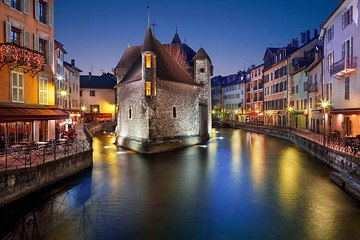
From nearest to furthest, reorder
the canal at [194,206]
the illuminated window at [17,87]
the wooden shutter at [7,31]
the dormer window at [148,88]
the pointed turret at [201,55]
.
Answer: the canal at [194,206] → the wooden shutter at [7,31] → the illuminated window at [17,87] → the dormer window at [148,88] → the pointed turret at [201,55]

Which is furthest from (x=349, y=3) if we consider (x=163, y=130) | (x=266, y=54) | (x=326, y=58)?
(x=266, y=54)

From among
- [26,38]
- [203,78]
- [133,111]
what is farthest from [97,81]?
[26,38]

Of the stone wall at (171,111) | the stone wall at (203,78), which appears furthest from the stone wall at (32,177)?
the stone wall at (203,78)

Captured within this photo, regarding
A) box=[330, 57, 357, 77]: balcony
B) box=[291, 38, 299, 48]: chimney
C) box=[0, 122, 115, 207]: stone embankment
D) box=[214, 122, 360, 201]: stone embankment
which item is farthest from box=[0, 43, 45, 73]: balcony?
box=[291, 38, 299, 48]: chimney

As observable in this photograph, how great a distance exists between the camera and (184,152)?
1260 inches

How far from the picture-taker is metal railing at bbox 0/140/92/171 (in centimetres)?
1476

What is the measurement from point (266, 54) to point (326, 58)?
1306 inches

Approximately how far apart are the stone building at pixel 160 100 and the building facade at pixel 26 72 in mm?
10182

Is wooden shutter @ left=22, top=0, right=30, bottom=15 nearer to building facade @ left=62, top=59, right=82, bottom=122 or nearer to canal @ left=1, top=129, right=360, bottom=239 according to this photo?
canal @ left=1, top=129, right=360, bottom=239

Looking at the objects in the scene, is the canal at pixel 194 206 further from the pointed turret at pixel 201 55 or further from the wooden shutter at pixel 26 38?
the pointed turret at pixel 201 55

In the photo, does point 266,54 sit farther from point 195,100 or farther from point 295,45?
point 195,100

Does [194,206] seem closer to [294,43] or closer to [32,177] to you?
[32,177]

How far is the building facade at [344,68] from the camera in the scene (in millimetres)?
24002

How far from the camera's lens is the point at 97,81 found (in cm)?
7212
